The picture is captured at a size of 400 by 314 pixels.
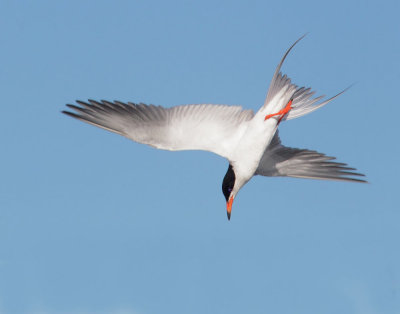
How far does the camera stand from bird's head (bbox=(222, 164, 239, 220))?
43.7 feet

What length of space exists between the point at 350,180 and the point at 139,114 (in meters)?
3.08

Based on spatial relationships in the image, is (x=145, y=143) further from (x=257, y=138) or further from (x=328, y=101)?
(x=328, y=101)

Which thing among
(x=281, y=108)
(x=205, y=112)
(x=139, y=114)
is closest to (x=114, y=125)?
(x=139, y=114)

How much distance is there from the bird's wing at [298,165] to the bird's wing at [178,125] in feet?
3.02

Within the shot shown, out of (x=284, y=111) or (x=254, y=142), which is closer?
(x=254, y=142)

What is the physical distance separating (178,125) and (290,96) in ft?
5.10

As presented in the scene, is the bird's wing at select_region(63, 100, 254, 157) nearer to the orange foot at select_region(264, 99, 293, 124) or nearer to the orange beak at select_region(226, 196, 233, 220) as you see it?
Result: the orange foot at select_region(264, 99, 293, 124)

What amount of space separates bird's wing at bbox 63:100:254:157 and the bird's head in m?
0.40

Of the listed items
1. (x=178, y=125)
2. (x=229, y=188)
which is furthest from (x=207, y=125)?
(x=229, y=188)

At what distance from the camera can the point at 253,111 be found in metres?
13.2

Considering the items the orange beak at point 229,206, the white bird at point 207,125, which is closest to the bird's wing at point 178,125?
the white bird at point 207,125

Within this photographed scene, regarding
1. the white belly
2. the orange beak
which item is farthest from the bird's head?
the white belly

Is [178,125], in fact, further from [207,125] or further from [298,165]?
[298,165]

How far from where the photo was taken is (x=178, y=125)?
1298 centimetres
